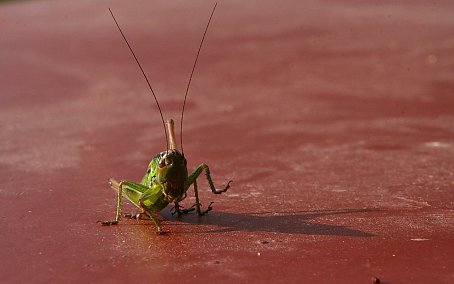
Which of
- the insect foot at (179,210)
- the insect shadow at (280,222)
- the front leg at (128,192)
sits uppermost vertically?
the front leg at (128,192)

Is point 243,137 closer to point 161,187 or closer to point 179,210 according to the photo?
point 179,210

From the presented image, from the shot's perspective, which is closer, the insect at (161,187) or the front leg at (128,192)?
the insect at (161,187)

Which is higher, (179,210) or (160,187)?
(160,187)

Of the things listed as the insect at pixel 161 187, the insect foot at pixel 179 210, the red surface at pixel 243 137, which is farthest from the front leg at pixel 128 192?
the insect foot at pixel 179 210

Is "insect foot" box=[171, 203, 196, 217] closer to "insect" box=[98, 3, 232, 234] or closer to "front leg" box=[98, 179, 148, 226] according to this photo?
"insect" box=[98, 3, 232, 234]

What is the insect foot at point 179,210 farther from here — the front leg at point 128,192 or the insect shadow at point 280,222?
the front leg at point 128,192

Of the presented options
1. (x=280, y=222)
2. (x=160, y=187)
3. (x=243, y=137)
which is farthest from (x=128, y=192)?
(x=243, y=137)
